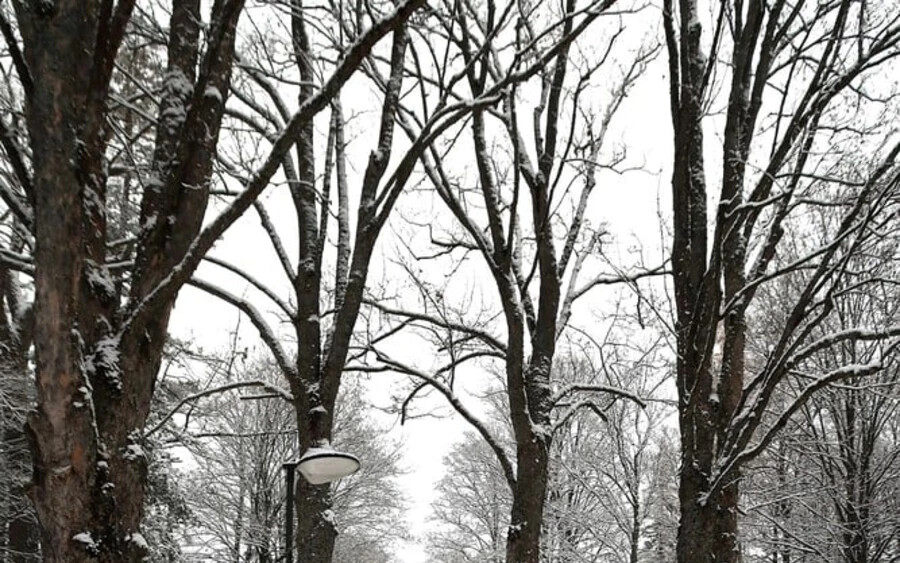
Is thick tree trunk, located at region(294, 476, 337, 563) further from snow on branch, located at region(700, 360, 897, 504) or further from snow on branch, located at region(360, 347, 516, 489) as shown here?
snow on branch, located at region(700, 360, 897, 504)

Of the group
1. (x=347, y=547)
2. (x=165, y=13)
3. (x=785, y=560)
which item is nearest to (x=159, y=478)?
(x=347, y=547)

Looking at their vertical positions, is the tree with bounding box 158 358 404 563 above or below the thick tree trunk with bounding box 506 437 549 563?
above

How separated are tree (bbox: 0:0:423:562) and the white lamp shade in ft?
6.97

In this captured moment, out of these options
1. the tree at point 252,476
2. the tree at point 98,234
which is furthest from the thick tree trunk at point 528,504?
the tree at point 252,476

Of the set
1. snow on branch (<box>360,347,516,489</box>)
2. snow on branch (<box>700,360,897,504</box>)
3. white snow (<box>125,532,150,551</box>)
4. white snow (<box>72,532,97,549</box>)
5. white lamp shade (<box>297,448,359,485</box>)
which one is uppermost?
snow on branch (<box>360,347,516,489</box>)

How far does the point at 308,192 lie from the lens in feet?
23.5

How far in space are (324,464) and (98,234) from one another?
2773 mm

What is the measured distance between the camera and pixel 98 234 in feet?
11.6

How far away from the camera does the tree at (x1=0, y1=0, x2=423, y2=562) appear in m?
3.12

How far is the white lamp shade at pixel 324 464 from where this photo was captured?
5.62m

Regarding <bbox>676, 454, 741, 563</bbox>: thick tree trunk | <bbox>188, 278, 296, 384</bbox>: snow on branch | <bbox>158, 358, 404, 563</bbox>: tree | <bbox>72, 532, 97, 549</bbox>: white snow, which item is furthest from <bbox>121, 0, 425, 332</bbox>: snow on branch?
<bbox>158, 358, 404, 563</bbox>: tree

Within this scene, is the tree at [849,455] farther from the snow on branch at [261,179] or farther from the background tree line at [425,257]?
the snow on branch at [261,179]

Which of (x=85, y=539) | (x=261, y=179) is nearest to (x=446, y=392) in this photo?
(x=261, y=179)

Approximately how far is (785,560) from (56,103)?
47.2ft
